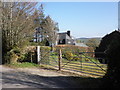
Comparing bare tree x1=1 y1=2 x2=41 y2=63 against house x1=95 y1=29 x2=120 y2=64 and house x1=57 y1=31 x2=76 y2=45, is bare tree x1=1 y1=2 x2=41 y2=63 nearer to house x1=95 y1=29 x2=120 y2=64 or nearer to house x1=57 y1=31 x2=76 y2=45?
house x1=95 y1=29 x2=120 y2=64

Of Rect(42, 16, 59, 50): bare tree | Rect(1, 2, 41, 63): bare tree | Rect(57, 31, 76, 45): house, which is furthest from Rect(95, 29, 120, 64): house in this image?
Rect(57, 31, 76, 45): house

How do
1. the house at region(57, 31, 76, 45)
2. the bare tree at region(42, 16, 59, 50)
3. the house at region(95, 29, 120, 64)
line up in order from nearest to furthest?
1. the house at region(95, 29, 120, 64)
2. the bare tree at region(42, 16, 59, 50)
3. the house at region(57, 31, 76, 45)

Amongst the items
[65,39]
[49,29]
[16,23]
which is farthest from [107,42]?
[65,39]

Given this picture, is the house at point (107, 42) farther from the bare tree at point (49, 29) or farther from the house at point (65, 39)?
the house at point (65, 39)

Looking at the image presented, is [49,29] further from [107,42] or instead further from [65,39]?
[107,42]

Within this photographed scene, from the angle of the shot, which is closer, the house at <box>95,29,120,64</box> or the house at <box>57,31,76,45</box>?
the house at <box>95,29,120,64</box>

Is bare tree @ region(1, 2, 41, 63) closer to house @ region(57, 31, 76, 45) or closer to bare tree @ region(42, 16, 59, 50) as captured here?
bare tree @ region(42, 16, 59, 50)

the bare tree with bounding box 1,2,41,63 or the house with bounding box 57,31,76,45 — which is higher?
the house with bounding box 57,31,76,45

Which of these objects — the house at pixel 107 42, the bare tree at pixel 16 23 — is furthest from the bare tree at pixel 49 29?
the house at pixel 107 42

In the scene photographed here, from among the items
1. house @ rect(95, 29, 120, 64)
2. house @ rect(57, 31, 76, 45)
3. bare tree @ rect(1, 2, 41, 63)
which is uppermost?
house @ rect(57, 31, 76, 45)

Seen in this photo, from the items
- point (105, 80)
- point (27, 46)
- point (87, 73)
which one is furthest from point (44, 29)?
point (105, 80)

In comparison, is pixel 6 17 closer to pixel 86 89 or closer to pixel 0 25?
pixel 0 25

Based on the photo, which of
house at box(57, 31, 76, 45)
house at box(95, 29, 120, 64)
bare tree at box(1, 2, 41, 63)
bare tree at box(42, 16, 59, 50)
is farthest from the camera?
house at box(57, 31, 76, 45)

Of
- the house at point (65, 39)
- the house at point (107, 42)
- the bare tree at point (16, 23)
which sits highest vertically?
the house at point (65, 39)
